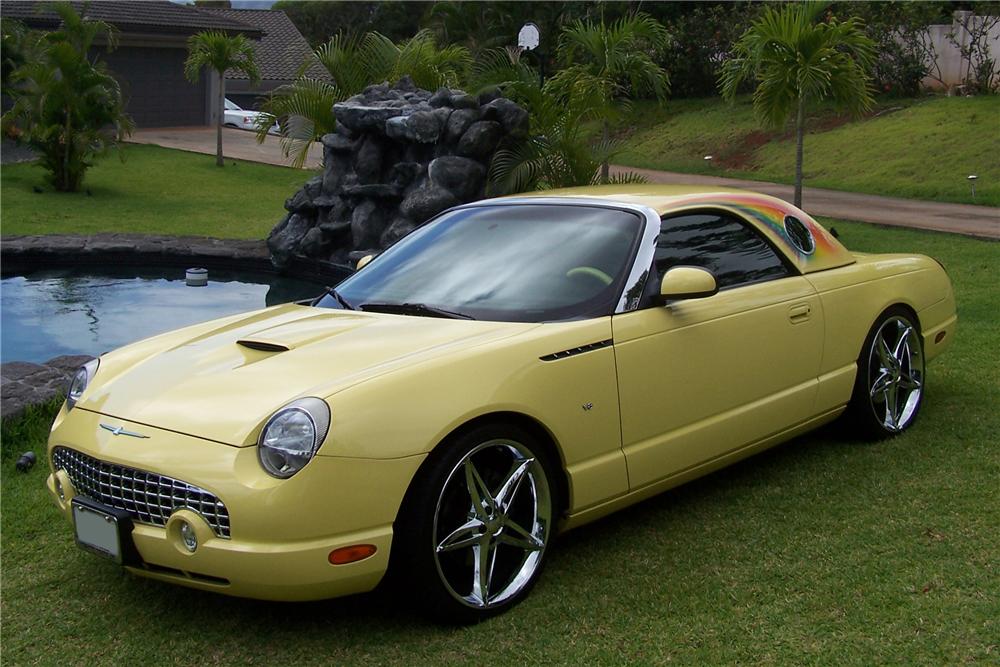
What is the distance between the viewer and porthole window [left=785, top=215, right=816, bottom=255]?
5.21 meters

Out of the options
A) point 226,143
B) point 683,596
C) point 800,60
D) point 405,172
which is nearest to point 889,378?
point 683,596

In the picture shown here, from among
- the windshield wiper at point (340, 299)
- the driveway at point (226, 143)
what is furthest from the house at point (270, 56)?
the windshield wiper at point (340, 299)

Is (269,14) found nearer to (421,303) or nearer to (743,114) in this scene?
(743,114)

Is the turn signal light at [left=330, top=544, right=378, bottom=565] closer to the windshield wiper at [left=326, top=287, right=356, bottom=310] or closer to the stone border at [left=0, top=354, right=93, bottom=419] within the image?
the windshield wiper at [left=326, top=287, right=356, bottom=310]

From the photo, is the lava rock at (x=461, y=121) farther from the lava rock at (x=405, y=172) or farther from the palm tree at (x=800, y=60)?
the palm tree at (x=800, y=60)

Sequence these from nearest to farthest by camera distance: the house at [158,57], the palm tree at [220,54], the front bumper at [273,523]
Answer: the front bumper at [273,523] → the palm tree at [220,54] → the house at [158,57]

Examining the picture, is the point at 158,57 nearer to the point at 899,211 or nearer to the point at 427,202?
the point at 899,211

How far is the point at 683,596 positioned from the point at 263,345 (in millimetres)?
1761

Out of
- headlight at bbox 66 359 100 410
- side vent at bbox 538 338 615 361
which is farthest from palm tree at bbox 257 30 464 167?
side vent at bbox 538 338 615 361

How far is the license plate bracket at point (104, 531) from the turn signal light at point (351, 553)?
0.67 meters

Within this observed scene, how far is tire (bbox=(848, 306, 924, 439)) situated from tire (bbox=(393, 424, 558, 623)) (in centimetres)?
223

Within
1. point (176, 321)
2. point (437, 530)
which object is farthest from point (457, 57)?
point (437, 530)

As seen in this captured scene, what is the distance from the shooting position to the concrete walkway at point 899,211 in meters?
14.4

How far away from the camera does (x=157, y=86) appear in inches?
1332
